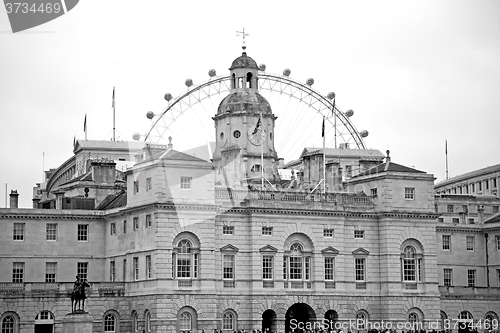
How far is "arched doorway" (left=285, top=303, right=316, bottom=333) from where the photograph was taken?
95938 mm

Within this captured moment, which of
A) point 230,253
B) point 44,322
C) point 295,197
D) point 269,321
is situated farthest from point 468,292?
point 44,322

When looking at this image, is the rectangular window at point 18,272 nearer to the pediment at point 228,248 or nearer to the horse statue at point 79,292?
the horse statue at point 79,292

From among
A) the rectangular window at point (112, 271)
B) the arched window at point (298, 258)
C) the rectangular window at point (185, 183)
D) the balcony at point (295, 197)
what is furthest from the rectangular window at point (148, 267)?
the arched window at point (298, 258)

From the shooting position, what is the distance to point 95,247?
322ft

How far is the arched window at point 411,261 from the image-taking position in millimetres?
98812

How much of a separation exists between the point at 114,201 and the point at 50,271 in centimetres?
837

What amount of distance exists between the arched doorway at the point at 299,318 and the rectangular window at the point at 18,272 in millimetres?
20492

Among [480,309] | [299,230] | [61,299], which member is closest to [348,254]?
[299,230]

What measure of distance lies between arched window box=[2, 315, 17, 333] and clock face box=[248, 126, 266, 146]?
2875 cm

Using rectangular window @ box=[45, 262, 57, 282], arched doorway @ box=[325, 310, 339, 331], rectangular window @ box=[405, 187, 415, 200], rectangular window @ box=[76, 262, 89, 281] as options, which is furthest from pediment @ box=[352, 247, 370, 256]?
rectangular window @ box=[45, 262, 57, 282]

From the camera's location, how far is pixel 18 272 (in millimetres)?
95500

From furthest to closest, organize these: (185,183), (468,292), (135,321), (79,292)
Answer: (468,292)
(135,321)
(185,183)
(79,292)

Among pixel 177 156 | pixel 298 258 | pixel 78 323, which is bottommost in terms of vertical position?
pixel 78 323

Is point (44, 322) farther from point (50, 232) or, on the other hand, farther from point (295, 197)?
Result: point (295, 197)
